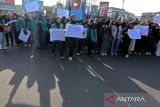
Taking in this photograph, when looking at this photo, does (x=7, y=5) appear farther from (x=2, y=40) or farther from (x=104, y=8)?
(x=2, y=40)

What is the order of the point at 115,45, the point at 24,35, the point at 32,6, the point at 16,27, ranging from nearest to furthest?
1. the point at 32,6
2. the point at 115,45
3. the point at 24,35
4. the point at 16,27

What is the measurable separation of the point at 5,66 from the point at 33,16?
5183 mm

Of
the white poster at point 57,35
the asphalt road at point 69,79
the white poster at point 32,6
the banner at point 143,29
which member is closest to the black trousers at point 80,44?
the asphalt road at point 69,79

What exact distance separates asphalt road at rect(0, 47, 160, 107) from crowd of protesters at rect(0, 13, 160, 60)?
0.70m

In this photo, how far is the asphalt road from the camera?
23.2 feet

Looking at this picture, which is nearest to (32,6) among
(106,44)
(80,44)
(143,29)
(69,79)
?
(80,44)

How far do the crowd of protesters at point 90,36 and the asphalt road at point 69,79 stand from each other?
0.70 meters

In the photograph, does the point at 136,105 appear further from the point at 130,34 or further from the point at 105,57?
the point at 130,34

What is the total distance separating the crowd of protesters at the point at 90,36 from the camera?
13.4 meters

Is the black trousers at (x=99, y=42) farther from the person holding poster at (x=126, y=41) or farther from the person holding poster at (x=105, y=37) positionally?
the person holding poster at (x=126, y=41)

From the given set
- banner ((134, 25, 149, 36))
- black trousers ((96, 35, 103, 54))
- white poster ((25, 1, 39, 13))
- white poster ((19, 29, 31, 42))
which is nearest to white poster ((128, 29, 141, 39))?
banner ((134, 25, 149, 36))

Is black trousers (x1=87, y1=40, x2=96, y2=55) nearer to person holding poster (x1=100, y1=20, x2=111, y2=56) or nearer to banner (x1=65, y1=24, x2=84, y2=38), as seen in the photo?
person holding poster (x1=100, y1=20, x2=111, y2=56)

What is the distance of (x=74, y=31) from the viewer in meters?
12.2

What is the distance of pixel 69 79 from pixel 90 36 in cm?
477
